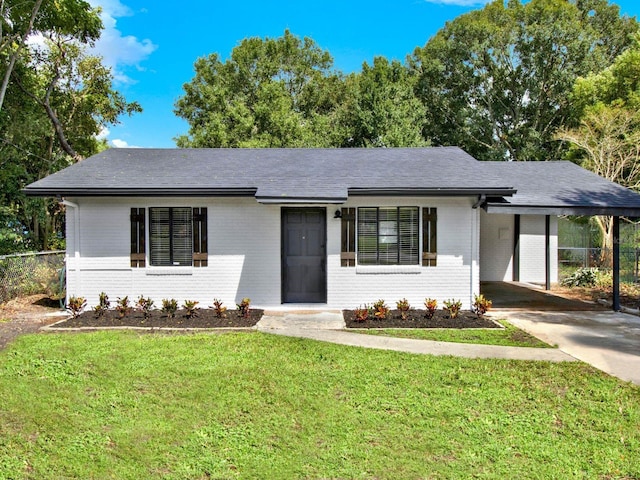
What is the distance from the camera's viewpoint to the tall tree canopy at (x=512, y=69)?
80.0 ft

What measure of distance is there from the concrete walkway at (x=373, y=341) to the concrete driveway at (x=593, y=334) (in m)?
0.48

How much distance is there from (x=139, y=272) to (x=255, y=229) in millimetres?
2685

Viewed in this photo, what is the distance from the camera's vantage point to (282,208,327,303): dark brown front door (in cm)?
955

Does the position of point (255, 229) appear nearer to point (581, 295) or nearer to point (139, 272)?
point (139, 272)

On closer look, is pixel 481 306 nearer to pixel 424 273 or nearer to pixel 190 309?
pixel 424 273

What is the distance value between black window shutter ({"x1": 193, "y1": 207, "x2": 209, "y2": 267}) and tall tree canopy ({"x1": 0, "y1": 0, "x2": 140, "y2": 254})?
287 inches

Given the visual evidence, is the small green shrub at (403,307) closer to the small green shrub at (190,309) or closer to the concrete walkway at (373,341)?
the concrete walkway at (373,341)

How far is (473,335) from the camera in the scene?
7426mm

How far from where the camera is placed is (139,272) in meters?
9.35

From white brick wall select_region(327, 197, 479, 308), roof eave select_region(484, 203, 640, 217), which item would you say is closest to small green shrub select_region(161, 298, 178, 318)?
white brick wall select_region(327, 197, 479, 308)

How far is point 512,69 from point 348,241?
74.9ft

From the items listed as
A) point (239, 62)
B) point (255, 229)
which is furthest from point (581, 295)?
point (239, 62)

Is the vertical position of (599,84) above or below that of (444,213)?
above

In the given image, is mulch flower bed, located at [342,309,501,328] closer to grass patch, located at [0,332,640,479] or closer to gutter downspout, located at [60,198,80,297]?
grass patch, located at [0,332,640,479]
